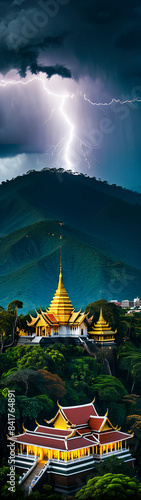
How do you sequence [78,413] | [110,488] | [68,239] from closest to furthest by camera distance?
[110,488] < [78,413] < [68,239]

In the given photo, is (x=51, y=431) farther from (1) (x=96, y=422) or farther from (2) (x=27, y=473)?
(2) (x=27, y=473)

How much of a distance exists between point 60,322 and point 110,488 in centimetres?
1750

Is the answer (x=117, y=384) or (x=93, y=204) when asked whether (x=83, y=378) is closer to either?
(x=117, y=384)

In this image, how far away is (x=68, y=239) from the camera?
117938 millimetres

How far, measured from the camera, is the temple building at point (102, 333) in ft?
143

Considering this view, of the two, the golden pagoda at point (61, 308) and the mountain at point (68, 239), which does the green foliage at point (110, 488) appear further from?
the mountain at point (68, 239)

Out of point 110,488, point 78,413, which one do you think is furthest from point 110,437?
point 110,488

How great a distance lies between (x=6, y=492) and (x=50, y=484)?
251cm

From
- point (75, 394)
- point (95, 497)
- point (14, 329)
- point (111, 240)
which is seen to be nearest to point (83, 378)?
point (75, 394)

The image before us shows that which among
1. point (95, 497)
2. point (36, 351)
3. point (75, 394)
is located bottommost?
point (95, 497)

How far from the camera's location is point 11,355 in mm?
38562

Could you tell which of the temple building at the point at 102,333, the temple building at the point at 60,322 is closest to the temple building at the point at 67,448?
the temple building at the point at 60,322

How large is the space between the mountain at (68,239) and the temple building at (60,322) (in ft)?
172

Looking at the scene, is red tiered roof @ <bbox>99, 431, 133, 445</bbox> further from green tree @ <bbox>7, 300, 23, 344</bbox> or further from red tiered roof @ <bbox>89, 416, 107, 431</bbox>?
green tree @ <bbox>7, 300, 23, 344</bbox>
